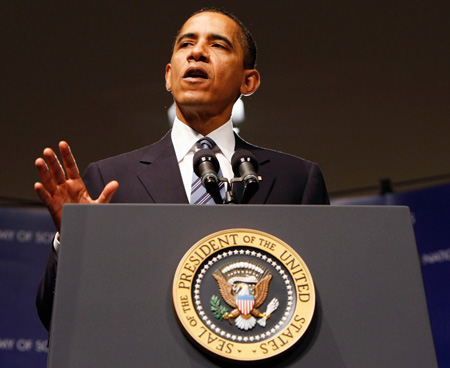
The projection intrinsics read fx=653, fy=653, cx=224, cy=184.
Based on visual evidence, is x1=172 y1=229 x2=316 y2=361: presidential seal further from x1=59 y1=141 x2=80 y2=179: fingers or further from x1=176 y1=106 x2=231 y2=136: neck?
x1=176 y1=106 x2=231 y2=136: neck

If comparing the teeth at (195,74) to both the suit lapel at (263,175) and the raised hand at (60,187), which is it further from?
the raised hand at (60,187)

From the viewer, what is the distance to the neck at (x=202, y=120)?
65.1 inches

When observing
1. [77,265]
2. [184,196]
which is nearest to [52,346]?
[77,265]

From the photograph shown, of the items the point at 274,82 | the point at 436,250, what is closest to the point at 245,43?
the point at 274,82

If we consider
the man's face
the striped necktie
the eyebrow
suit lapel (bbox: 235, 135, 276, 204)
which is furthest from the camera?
the eyebrow

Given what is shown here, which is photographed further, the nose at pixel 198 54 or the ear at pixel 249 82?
the ear at pixel 249 82

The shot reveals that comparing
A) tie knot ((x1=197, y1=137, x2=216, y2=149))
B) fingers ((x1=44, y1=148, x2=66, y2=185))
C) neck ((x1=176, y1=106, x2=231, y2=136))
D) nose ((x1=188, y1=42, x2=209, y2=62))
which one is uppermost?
nose ((x1=188, y1=42, x2=209, y2=62))

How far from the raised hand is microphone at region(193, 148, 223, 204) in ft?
0.52

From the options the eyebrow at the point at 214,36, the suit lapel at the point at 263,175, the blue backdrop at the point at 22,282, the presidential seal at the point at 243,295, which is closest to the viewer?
the presidential seal at the point at 243,295

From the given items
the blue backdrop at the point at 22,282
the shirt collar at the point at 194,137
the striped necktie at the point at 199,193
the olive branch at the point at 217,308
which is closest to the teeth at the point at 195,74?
the shirt collar at the point at 194,137

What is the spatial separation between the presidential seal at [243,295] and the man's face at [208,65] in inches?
27.9

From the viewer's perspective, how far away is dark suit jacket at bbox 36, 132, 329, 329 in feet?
4.74

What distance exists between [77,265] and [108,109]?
2.84 meters

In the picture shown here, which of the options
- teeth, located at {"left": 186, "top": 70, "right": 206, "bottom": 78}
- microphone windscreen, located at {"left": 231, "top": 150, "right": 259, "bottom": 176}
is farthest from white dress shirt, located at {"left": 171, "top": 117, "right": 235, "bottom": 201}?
microphone windscreen, located at {"left": 231, "top": 150, "right": 259, "bottom": 176}
